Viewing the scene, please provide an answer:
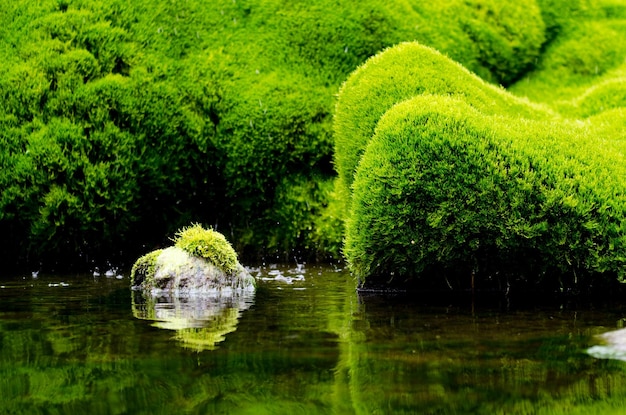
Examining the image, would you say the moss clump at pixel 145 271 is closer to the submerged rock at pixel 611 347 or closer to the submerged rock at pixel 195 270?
the submerged rock at pixel 195 270

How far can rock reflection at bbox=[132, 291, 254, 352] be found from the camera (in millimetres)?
6605

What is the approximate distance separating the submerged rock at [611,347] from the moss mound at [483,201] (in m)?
2.36

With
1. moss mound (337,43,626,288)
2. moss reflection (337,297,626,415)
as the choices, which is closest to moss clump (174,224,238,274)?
moss mound (337,43,626,288)

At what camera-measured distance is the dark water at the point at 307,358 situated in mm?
4746

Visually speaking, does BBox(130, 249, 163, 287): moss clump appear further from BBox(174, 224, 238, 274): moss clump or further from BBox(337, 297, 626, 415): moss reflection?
BBox(337, 297, 626, 415): moss reflection

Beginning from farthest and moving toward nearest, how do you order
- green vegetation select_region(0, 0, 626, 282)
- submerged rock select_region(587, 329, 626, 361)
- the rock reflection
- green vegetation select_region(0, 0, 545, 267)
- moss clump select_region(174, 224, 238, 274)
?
green vegetation select_region(0, 0, 545, 267) → green vegetation select_region(0, 0, 626, 282) → moss clump select_region(174, 224, 238, 274) → the rock reflection → submerged rock select_region(587, 329, 626, 361)

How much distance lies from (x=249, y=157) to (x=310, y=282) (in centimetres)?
295

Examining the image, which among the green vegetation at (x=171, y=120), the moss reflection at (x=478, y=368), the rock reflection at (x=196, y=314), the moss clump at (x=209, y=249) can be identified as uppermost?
the green vegetation at (x=171, y=120)

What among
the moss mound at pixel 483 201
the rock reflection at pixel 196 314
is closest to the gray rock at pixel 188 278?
the rock reflection at pixel 196 314

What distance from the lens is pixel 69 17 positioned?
1283 cm

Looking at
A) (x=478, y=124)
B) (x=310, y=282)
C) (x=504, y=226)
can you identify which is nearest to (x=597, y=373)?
(x=504, y=226)

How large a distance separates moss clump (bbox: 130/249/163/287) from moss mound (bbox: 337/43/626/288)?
2516mm

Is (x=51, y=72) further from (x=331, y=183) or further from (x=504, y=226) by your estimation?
(x=504, y=226)

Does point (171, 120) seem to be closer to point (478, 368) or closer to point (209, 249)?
point (209, 249)
